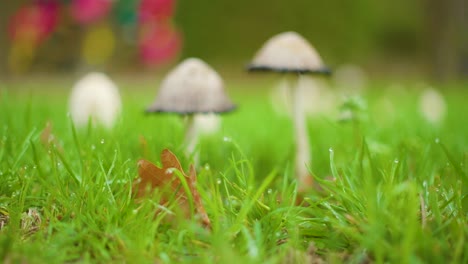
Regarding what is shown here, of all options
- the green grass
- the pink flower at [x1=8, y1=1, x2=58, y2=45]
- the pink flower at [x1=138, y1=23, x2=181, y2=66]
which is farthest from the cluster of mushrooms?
the pink flower at [x1=138, y1=23, x2=181, y2=66]

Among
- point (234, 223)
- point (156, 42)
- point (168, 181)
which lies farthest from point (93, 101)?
point (156, 42)

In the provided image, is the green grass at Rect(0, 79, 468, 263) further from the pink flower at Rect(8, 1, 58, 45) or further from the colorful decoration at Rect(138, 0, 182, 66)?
the colorful decoration at Rect(138, 0, 182, 66)

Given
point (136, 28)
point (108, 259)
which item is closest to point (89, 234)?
point (108, 259)

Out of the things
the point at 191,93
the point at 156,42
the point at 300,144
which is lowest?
the point at 156,42

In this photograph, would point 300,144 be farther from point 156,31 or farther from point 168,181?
point 156,31

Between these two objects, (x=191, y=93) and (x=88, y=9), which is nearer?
(x=191, y=93)
